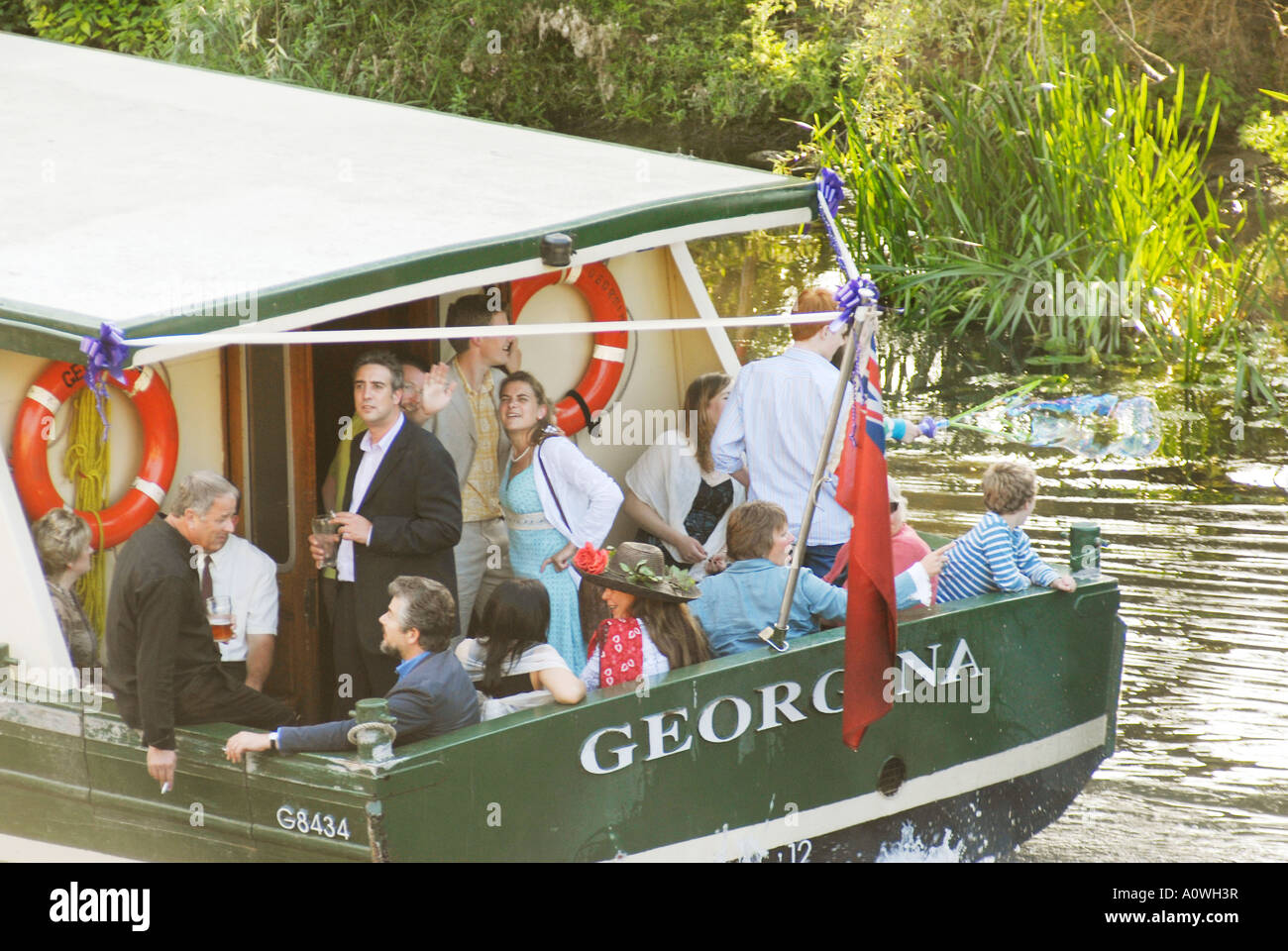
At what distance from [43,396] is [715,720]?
226 centimetres

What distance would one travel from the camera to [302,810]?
178 inches

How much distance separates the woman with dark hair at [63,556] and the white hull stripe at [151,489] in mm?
249

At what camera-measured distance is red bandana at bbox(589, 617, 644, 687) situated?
5.06 metres

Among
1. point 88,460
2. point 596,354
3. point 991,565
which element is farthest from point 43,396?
point 991,565

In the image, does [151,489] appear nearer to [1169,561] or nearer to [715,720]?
[715,720]

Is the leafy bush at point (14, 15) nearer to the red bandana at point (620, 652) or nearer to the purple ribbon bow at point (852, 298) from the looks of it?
the red bandana at point (620, 652)

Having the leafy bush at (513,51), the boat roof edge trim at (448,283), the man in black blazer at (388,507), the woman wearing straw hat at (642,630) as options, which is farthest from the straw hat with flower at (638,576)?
the leafy bush at (513,51)

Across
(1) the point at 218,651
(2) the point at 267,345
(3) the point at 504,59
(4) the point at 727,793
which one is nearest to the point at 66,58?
(2) the point at 267,345

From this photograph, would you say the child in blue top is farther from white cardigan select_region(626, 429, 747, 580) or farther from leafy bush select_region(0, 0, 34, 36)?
leafy bush select_region(0, 0, 34, 36)

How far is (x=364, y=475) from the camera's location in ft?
17.2

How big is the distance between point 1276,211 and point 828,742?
1246cm

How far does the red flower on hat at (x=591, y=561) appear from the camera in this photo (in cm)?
525

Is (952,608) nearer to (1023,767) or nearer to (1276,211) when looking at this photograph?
(1023,767)

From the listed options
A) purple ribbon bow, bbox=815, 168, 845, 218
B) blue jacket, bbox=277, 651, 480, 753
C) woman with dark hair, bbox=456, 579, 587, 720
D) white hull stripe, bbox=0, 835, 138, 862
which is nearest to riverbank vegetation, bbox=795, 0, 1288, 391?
purple ribbon bow, bbox=815, 168, 845, 218
